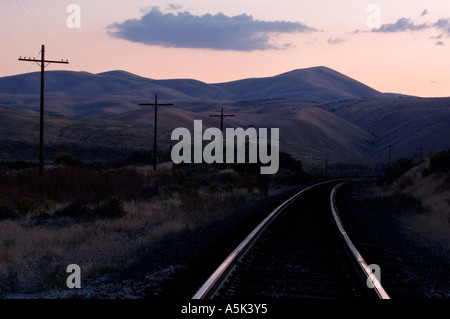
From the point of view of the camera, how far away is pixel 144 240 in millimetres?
13797

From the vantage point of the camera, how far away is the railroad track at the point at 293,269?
8.05 meters

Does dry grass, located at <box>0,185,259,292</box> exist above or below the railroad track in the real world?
below

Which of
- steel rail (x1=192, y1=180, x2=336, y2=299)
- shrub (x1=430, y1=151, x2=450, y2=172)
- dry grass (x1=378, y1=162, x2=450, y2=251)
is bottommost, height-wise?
dry grass (x1=378, y1=162, x2=450, y2=251)

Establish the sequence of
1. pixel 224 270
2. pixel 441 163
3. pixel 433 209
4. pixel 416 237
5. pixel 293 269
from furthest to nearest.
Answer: pixel 441 163 → pixel 433 209 → pixel 416 237 → pixel 293 269 → pixel 224 270

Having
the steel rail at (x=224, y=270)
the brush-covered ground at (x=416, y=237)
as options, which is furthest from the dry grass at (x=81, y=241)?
the brush-covered ground at (x=416, y=237)

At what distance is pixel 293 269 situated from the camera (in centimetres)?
996

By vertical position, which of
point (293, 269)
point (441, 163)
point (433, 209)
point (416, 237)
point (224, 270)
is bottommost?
point (416, 237)

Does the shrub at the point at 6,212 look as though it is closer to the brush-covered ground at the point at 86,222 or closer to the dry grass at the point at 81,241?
the brush-covered ground at the point at 86,222

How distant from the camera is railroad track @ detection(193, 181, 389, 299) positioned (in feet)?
26.4

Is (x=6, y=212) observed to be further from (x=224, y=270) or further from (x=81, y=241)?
(x=224, y=270)

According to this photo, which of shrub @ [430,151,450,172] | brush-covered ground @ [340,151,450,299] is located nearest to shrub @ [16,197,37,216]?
brush-covered ground @ [340,151,450,299]

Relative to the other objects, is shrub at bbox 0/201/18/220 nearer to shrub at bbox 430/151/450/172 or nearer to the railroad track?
the railroad track

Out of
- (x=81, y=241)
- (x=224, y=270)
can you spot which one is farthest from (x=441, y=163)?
(x=224, y=270)

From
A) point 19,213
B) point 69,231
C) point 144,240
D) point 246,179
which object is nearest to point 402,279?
point 144,240
